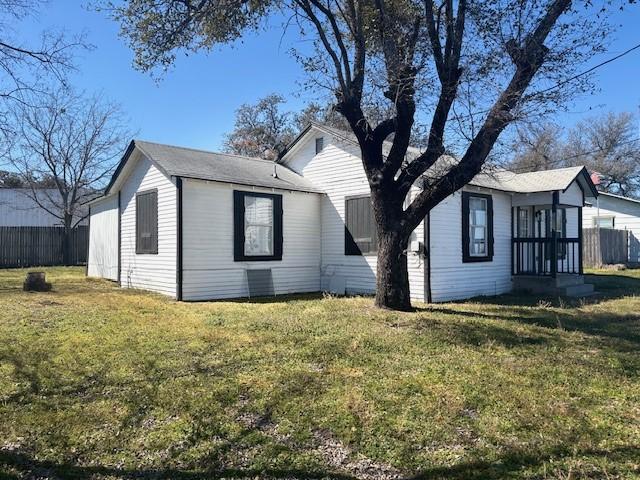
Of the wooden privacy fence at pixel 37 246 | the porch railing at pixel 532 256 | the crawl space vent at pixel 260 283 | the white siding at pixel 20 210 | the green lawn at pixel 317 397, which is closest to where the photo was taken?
the green lawn at pixel 317 397

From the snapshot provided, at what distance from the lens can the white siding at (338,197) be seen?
41.5 ft

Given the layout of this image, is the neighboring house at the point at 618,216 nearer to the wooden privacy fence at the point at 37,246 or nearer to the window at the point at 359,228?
the window at the point at 359,228

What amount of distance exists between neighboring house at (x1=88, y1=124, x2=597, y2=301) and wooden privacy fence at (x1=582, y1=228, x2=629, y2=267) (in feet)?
28.6

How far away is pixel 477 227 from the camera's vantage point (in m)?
12.9

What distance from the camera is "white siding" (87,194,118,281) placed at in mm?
15445

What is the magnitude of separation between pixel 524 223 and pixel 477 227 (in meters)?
2.68

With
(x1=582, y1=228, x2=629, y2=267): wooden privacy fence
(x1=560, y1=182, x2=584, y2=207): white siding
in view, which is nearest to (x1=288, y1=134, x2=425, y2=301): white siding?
(x1=560, y1=182, x2=584, y2=207): white siding

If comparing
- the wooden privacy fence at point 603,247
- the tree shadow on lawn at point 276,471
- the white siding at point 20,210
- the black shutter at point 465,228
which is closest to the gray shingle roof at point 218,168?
the black shutter at point 465,228

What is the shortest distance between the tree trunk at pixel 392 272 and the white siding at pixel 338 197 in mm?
3271

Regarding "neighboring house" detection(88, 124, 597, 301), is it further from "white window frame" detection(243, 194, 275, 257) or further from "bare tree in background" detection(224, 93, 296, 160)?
"bare tree in background" detection(224, 93, 296, 160)

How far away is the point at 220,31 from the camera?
9.65 m

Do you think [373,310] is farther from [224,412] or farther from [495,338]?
[224,412]

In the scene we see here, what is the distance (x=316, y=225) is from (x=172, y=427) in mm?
9947

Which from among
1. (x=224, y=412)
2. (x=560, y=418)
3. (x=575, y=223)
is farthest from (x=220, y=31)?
(x=575, y=223)
